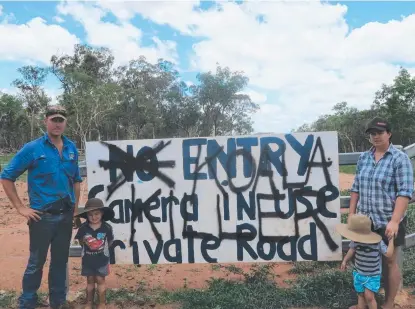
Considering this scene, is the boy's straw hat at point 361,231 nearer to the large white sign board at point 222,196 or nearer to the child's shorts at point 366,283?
the child's shorts at point 366,283

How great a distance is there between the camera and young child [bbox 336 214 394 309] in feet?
10.7

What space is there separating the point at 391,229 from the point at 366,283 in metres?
0.50

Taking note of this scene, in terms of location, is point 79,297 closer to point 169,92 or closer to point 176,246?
point 176,246

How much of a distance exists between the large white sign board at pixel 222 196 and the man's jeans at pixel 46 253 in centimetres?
53

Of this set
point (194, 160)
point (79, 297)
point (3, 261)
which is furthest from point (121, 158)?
point (3, 261)

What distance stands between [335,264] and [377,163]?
2.19 meters

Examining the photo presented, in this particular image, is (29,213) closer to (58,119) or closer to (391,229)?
(58,119)

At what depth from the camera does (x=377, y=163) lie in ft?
11.0

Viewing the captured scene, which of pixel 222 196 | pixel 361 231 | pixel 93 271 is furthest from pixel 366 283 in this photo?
pixel 93 271

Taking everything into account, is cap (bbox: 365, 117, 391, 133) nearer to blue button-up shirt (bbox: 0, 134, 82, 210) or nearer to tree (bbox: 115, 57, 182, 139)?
blue button-up shirt (bbox: 0, 134, 82, 210)

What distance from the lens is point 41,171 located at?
3.46 metres

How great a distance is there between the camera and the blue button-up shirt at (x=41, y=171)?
11.2 feet

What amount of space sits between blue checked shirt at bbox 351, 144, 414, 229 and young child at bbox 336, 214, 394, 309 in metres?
0.14

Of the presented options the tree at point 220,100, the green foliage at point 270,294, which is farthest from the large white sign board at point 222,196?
the tree at point 220,100
